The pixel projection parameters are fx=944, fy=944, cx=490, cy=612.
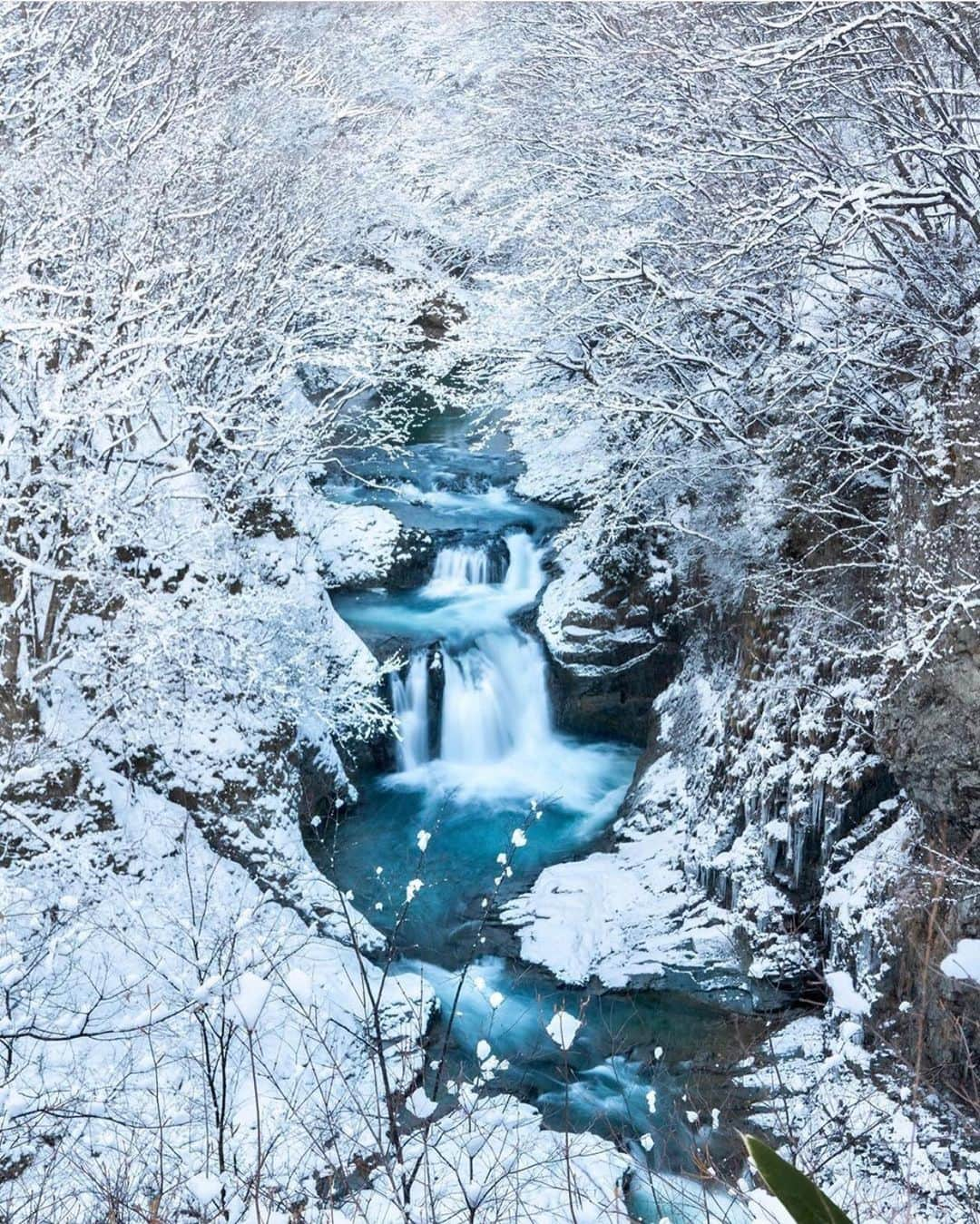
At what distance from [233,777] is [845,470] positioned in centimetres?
668

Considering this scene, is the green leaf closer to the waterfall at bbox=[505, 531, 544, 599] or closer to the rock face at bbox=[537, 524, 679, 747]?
the rock face at bbox=[537, 524, 679, 747]

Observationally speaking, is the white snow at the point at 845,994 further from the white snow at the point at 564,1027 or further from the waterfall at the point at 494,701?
the waterfall at the point at 494,701

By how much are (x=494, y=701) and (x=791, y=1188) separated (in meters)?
11.4

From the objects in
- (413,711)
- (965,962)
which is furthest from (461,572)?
(965,962)

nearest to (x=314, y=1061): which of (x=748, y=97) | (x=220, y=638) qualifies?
(x=220, y=638)

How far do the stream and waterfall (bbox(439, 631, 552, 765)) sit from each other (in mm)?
25

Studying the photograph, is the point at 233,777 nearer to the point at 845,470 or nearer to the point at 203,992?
the point at 203,992

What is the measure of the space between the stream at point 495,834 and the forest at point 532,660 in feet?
0.21

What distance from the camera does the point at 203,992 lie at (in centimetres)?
412

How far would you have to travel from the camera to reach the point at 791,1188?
5.15ft

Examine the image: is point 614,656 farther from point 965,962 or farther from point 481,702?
point 965,962

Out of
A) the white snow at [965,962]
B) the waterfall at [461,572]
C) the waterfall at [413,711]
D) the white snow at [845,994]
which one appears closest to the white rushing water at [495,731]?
the waterfall at [413,711]

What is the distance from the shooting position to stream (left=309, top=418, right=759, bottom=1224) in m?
7.20

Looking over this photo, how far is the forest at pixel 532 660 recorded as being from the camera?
19.8ft
